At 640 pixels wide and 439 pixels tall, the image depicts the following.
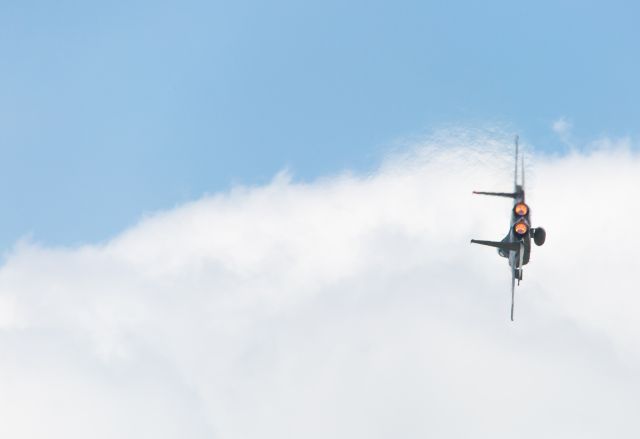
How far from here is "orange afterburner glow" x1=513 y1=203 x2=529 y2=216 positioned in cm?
7769

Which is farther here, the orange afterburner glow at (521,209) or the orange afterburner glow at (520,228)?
the orange afterburner glow at (521,209)

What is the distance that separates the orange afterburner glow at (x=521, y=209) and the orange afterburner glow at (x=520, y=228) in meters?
1.87

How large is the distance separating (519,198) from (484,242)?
612cm

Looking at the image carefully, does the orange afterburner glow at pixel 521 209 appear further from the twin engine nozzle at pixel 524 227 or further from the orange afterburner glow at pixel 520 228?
the orange afterburner glow at pixel 520 228

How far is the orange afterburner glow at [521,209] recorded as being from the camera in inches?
3059

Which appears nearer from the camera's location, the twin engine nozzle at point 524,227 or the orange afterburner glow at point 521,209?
the twin engine nozzle at point 524,227

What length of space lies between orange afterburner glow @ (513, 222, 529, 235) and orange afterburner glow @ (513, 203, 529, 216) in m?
1.87

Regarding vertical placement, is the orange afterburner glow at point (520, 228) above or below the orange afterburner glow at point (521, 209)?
below

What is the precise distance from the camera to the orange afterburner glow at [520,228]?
248 feet

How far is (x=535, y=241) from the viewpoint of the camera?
259ft

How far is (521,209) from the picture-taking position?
7775 centimetres

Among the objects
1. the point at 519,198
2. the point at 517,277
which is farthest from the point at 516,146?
the point at 517,277

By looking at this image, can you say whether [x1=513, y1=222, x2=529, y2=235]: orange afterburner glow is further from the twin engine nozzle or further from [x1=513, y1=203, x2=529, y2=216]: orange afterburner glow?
[x1=513, y1=203, x2=529, y2=216]: orange afterburner glow

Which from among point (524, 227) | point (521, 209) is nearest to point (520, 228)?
point (524, 227)
